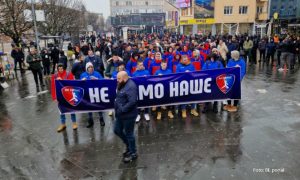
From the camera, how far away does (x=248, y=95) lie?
10289mm

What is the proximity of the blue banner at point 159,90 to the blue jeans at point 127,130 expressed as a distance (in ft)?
6.34

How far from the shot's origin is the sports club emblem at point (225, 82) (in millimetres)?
7703

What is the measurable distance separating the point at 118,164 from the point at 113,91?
227 cm

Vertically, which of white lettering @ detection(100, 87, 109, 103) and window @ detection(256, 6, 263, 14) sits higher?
window @ detection(256, 6, 263, 14)

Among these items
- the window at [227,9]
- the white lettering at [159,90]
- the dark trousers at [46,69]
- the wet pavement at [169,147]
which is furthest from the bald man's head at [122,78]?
the window at [227,9]

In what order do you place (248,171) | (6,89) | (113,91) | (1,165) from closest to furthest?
(248,171) < (1,165) < (113,91) < (6,89)

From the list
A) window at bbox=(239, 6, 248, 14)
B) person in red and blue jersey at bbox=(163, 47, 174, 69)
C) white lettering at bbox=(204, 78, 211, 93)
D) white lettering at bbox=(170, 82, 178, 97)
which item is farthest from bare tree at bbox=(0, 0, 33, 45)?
window at bbox=(239, 6, 248, 14)

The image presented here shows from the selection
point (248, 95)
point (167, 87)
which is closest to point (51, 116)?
point (167, 87)

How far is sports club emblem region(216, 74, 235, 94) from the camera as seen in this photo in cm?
770

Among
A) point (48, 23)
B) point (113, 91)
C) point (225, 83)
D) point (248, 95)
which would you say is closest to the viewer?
point (113, 91)

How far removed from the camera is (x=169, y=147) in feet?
20.0

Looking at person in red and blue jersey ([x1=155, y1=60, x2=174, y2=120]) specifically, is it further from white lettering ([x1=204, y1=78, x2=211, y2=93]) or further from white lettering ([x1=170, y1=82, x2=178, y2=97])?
white lettering ([x1=204, y1=78, x2=211, y2=93])

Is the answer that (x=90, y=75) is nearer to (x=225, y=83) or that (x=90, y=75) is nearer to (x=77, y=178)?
(x=77, y=178)

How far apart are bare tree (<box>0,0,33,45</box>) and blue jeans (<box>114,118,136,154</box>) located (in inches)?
668
